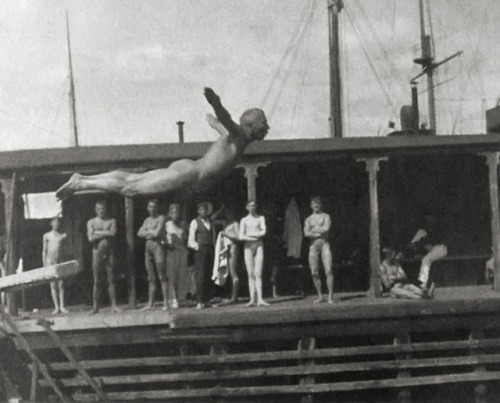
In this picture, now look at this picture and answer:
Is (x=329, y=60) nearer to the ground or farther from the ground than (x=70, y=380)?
farther from the ground

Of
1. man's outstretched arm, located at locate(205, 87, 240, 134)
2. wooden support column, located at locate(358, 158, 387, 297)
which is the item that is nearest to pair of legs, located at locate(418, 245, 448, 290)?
wooden support column, located at locate(358, 158, 387, 297)

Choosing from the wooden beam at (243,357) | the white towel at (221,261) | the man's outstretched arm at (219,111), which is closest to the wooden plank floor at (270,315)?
the wooden beam at (243,357)

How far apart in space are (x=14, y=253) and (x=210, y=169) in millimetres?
7000

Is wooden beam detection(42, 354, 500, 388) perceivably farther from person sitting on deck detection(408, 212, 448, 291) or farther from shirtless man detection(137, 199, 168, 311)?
shirtless man detection(137, 199, 168, 311)

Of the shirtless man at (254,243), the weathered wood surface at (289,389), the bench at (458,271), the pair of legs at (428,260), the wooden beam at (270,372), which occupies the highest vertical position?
the shirtless man at (254,243)

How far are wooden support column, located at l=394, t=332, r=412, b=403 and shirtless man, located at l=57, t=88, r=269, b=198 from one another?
5.42m

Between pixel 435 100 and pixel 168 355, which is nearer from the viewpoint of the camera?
pixel 168 355

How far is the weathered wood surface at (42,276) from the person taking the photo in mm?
6637

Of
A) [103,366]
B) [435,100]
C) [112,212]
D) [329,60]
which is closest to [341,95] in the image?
[329,60]

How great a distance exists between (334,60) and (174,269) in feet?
34.0

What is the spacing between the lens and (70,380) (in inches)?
428

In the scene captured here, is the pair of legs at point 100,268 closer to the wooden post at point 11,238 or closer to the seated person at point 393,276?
the wooden post at point 11,238

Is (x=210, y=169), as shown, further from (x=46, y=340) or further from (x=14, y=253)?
(x=14, y=253)

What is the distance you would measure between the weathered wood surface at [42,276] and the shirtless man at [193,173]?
744 millimetres
